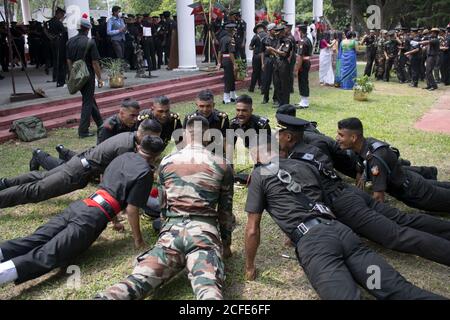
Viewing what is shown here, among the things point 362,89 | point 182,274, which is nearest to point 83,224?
point 182,274

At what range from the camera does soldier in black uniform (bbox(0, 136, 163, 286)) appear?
3.31m

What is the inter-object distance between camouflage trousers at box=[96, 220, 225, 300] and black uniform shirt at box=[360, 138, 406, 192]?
177 centimetres

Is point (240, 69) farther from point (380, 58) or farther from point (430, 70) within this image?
point (380, 58)

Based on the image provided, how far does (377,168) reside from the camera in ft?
14.0

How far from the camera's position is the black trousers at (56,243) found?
3299 mm

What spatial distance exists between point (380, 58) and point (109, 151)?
44.5ft

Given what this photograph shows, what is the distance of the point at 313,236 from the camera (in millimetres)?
3158

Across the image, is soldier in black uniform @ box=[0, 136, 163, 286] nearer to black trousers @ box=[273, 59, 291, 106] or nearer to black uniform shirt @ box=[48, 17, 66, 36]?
black trousers @ box=[273, 59, 291, 106]

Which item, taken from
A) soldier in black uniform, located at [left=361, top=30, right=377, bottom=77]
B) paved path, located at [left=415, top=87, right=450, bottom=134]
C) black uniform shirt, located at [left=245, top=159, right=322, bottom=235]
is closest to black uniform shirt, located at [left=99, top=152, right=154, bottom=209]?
black uniform shirt, located at [left=245, top=159, right=322, bottom=235]

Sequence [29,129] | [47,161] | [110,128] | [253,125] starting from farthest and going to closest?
[29,129], [47,161], [253,125], [110,128]

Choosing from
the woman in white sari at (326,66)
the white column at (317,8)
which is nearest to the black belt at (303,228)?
the woman in white sari at (326,66)

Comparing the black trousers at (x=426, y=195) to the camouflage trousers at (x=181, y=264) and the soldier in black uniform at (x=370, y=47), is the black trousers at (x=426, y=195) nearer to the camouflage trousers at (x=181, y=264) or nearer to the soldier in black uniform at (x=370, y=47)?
the camouflage trousers at (x=181, y=264)
